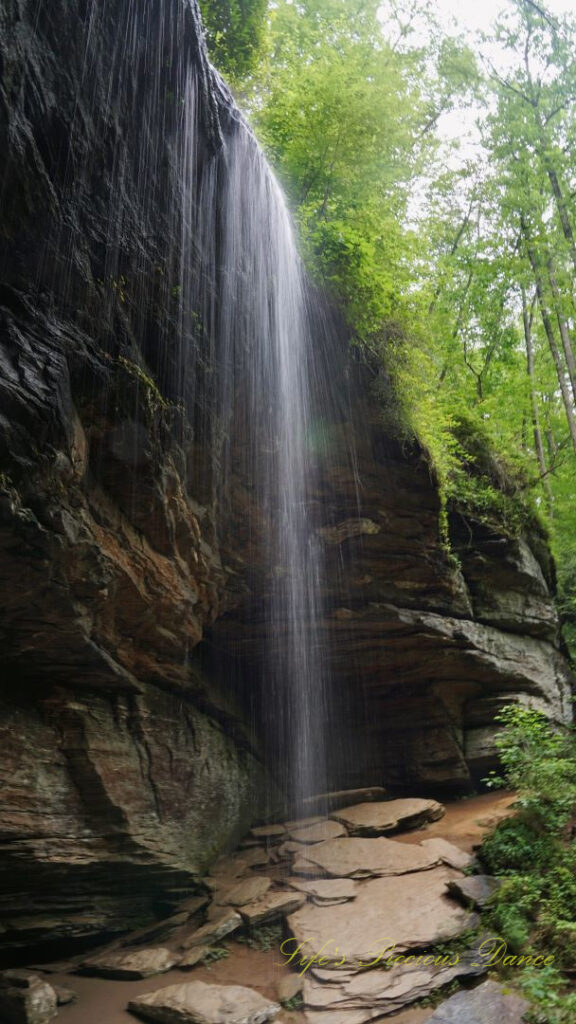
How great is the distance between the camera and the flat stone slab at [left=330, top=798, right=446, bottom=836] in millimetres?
9242

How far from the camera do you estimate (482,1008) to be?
5102mm

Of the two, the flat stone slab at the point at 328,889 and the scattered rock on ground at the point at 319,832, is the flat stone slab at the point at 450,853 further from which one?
the scattered rock on ground at the point at 319,832

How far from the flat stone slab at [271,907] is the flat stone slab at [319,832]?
1.34 m

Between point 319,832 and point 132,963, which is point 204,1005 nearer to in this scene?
point 132,963

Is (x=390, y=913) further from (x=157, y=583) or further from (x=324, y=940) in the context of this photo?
(x=157, y=583)

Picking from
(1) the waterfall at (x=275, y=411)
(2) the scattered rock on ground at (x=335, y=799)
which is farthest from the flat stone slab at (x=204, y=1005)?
(1) the waterfall at (x=275, y=411)

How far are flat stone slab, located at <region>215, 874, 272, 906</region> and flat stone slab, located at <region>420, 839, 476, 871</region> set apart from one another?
2169 millimetres

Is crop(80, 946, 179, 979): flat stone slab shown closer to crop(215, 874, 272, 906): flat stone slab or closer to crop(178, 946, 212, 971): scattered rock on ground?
crop(178, 946, 212, 971): scattered rock on ground

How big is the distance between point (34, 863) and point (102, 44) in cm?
775

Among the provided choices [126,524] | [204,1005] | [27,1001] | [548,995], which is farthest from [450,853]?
[126,524]

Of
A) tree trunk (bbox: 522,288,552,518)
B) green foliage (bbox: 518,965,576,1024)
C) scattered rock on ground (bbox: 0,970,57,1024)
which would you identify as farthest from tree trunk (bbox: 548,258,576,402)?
scattered rock on ground (bbox: 0,970,57,1024)

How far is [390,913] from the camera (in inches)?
270

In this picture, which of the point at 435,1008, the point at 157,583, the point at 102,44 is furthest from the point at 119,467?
the point at 435,1008

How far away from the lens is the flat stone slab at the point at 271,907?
7.32 metres
